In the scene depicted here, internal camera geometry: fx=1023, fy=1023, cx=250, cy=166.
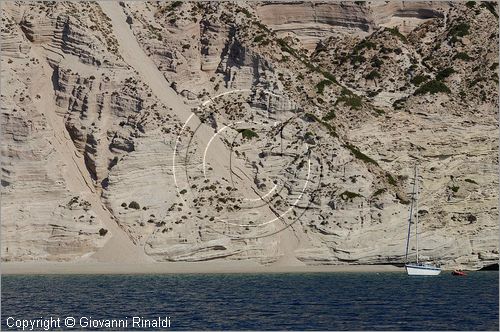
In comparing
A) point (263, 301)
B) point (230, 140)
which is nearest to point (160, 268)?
point (230, 140)

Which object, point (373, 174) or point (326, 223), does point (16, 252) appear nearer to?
point (326, 223)

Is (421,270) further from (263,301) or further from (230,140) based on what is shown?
(263,301)

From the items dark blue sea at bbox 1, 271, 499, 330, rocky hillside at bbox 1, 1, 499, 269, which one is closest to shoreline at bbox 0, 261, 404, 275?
rocky hillside at bbox 1, 1, 499, 269

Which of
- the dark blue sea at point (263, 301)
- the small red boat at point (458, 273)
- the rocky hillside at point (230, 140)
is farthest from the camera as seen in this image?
the rocky hillside at point (230, 140)

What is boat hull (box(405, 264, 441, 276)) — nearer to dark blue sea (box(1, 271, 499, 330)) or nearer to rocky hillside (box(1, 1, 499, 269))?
rocky hillside (box(1, 1, 499, 269))

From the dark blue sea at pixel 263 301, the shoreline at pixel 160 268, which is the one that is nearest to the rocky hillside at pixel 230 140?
the shoreline at pixel 160 268

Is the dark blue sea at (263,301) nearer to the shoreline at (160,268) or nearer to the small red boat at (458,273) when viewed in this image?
the shoreline at (160,268)
